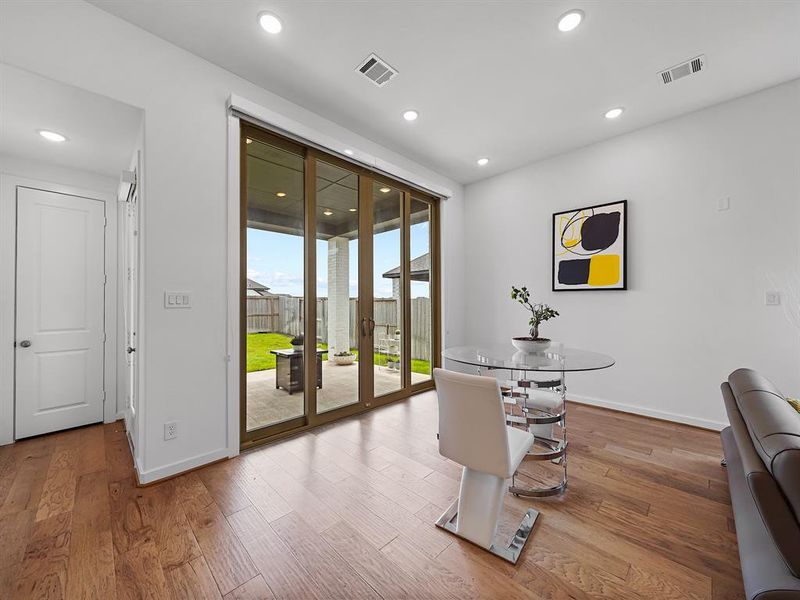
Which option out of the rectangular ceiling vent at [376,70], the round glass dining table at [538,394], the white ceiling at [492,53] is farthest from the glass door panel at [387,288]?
the round glass dining table at [538,394]

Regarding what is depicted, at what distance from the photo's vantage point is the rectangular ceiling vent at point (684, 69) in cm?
252

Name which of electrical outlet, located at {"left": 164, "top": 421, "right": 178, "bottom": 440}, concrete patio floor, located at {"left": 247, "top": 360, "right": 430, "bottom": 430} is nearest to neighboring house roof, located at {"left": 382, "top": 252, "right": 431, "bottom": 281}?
concrete patio floor, located at {"left": 247, "top": 360, "right": 430, "bottom": 430}

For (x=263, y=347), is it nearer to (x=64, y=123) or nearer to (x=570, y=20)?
(x=64, y=123)

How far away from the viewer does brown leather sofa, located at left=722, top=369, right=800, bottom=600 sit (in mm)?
A: 957

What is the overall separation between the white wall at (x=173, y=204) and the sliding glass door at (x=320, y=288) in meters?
0.27

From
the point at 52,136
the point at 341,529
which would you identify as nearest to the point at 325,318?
the point at 341,529

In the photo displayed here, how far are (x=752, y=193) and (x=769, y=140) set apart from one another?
17.5 inches

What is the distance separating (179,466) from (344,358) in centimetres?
165

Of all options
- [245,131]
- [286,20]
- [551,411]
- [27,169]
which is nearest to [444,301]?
[551,411]

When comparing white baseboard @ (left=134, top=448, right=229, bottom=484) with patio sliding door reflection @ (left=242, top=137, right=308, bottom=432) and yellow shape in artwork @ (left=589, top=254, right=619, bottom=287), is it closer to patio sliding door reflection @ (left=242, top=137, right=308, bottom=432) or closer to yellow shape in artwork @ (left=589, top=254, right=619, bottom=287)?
patio sliding door reflection @ (left=242, top=137, right=308, bottom=432)

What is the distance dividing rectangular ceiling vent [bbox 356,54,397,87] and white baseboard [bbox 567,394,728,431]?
154 inches

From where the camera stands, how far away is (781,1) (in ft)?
6.62

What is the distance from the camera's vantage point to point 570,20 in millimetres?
2154

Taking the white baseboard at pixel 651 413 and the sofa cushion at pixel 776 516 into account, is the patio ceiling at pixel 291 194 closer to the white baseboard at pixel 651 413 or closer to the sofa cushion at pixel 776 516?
the sofa cushion at pixel 776 516
